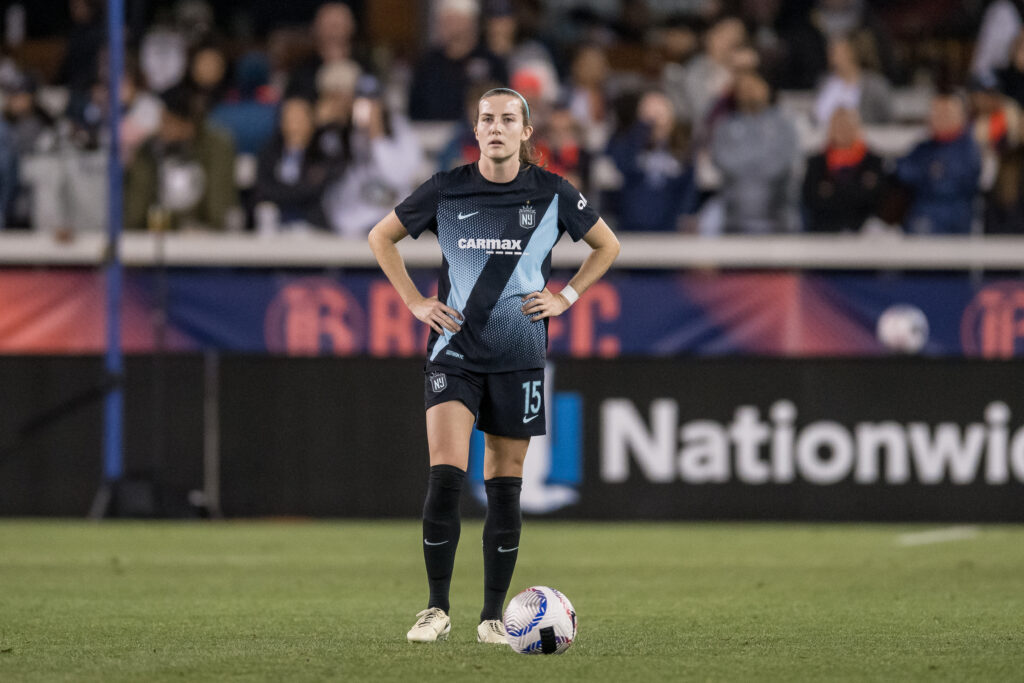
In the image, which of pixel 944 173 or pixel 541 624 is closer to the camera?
pixel 541 624

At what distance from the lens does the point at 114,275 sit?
14.2 meters

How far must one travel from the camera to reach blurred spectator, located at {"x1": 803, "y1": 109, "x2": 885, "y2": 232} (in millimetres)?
15867

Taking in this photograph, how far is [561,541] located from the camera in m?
12.3

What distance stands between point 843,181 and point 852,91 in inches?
72.4

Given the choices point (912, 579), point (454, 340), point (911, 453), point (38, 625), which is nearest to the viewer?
point (454, 340)

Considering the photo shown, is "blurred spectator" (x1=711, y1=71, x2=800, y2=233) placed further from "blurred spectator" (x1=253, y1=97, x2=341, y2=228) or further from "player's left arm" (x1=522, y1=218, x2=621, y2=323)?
"player's left arm" (x1=522, y1=218, x2=621, y2=323)

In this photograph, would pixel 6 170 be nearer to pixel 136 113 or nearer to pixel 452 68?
pixel 136 113

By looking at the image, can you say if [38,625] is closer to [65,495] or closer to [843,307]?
[65,495]

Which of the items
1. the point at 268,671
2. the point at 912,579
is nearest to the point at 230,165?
the point at 912,579

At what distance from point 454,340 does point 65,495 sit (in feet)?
24.7

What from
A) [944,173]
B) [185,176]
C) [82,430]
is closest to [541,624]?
[82,430]

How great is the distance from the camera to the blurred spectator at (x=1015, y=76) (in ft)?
55.6

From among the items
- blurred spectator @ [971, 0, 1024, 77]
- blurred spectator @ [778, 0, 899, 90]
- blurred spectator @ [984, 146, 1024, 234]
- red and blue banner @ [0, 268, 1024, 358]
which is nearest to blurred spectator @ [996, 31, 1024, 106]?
blurred spectator @ [971, 0, 1024, 77]

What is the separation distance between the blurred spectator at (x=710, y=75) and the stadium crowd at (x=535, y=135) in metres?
0.02
